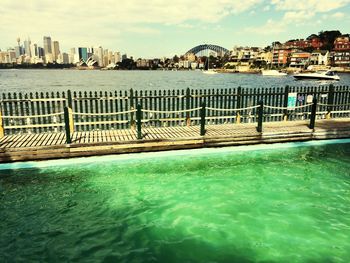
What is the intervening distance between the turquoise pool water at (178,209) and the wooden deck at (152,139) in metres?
0.43

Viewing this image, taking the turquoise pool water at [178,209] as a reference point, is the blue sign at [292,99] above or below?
above

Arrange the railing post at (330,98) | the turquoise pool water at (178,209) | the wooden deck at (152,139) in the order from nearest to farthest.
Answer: the turquoise pool water at (178,209) < the wooden deck at (152,139) < the railing post at (330,98)

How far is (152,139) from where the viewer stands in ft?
40.6

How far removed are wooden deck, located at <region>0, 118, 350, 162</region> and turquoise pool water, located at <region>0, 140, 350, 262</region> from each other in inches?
16.9

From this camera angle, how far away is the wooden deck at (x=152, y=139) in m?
11.4

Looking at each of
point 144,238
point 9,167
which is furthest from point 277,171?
point 9,167

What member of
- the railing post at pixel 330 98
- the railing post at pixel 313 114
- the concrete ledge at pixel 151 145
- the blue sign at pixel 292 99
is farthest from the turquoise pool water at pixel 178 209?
the railing post at pixel 330 98

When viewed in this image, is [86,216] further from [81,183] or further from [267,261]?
[267,261]

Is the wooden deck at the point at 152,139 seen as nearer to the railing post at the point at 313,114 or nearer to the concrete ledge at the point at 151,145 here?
the concrete ledge at the point at 151,145

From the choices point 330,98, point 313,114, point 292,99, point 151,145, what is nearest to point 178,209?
point 151,145

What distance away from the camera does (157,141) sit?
12.5m

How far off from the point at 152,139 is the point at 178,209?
4.65 meters

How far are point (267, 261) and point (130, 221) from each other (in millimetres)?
3279

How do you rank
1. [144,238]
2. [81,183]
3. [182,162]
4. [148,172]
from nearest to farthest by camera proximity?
[144,238]
[81,183]
[148,172]
[182,162]
